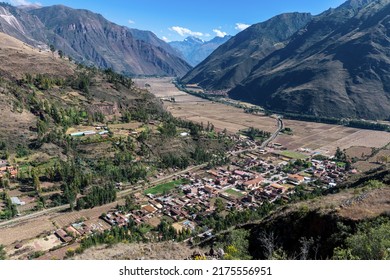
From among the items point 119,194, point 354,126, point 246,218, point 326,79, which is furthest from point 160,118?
point 326,79

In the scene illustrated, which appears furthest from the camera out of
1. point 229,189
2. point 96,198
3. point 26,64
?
point 26,64

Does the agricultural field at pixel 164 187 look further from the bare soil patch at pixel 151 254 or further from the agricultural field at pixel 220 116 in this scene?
→ the agricultural field at pixel 220 116

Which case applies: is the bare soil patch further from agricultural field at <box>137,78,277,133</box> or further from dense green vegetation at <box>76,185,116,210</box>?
agricultural field at <box>137,78,277,133</box>

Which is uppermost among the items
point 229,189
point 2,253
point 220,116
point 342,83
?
point 342,83

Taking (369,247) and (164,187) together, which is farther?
(164,187)

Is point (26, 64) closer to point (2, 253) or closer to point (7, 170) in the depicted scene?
point (7, 170)

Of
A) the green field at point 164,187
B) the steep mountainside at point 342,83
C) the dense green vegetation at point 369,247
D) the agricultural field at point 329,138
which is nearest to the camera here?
the dense green vegetation at point 369,247

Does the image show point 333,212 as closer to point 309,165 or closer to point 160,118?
point 309,165

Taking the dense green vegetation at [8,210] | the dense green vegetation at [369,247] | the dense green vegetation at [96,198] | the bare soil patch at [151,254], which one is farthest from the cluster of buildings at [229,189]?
the dense green vegetation at [369,247]

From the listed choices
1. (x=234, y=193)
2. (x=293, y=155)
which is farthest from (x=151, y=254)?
(x=293, y=155)

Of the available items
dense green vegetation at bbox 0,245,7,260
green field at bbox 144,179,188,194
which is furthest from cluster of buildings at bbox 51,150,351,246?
dense green vegetation at bbox 0,245,7,260

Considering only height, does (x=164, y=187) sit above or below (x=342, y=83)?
below

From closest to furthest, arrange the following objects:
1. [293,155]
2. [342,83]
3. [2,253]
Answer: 1. [2,253]
2. [293,155]
3. [342,83]
